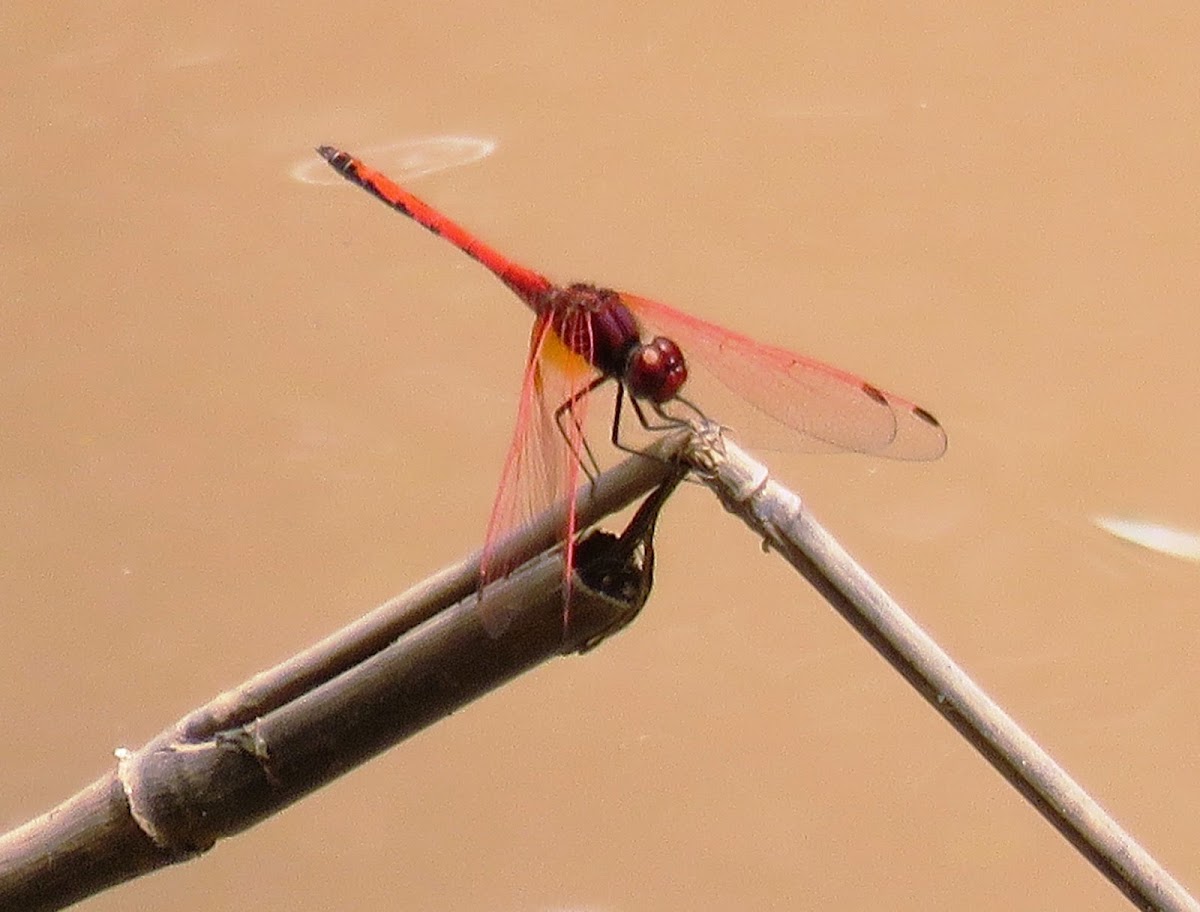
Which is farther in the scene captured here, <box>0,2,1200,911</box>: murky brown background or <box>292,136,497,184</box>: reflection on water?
<box>292,136,497,184</box>: reflection on water

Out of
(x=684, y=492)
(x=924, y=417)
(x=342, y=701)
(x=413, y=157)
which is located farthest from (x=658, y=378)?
(x=413, y=157)

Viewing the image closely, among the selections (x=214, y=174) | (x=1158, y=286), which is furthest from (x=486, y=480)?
(x=1158, y=286)

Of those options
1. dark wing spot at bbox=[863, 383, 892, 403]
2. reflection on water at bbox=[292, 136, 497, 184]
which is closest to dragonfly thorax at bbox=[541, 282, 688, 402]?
dark wing spot at bbox=[863, 383, 892, 403]

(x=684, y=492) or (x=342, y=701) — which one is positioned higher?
(x=342, y=701)

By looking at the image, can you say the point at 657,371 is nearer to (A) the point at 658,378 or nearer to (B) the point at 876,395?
(A) the point at 658,378

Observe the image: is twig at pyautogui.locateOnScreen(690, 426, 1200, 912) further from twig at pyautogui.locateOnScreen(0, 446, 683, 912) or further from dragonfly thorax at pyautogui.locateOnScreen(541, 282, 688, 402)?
dragonfly thorax at pyautogui.locateOnScreen(541, 282, 688, 402)

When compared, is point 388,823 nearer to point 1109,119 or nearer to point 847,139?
point 847,139

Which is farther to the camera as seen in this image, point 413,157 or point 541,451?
point 413,157

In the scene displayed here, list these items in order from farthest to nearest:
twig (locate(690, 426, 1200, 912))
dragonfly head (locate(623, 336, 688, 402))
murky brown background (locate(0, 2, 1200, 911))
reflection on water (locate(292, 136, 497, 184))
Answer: reflection on water (locate(292, 136, 497, 184)) → murky brown background (locate(0, 2, 1200, 911)) → dragonfly head (locate(623, 336, 688, 402)) → twig (locate(690, 426, 1200, 912))
